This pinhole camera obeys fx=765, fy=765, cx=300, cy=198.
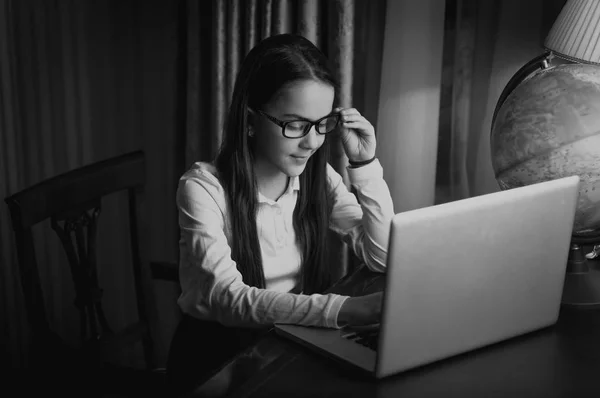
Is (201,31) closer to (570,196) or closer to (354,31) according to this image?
(354,31)

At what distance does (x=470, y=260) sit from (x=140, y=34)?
1.75 metres

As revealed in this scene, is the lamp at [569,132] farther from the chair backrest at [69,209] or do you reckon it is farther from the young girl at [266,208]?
the chair backrest at [69,209]

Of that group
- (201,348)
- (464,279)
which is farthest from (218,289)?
(464,279)

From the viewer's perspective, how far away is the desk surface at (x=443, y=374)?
0.98 meters

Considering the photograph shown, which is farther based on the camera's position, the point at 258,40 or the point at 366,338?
the point at 258,40

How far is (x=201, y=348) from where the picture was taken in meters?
1.40

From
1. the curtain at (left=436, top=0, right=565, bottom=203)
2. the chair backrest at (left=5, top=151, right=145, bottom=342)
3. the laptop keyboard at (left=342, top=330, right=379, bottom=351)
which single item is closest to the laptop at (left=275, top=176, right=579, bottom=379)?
the laptop keyboard at (left=342, top=330, right=379, bottom=351)

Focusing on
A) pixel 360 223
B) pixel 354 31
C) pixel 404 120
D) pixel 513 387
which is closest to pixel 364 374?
pixel 513 387

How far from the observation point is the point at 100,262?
2.59 metres

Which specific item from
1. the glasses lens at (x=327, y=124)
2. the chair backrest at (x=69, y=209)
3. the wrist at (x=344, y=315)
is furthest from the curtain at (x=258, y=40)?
the wrist at (x=344, y=315)

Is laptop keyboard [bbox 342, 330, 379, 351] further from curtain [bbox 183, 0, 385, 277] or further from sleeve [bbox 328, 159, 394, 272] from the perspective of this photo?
curtain [bbox 183, 0, 385, 277]

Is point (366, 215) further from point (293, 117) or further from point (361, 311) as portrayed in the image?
point (361, 311)

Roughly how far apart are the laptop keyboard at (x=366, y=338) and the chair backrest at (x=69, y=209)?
0.55 meters

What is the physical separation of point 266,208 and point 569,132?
60 centimetres
